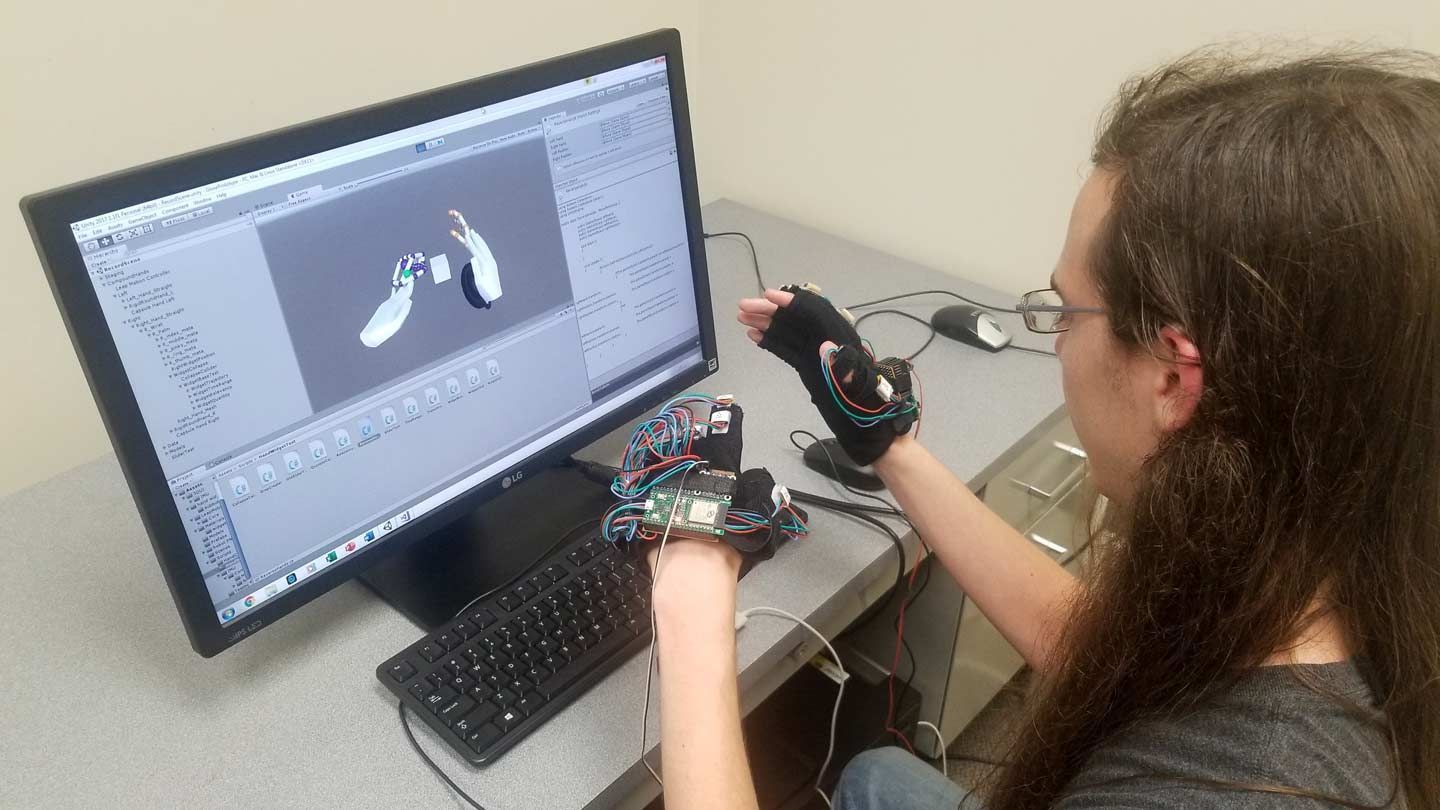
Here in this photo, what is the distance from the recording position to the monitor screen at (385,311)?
697mm

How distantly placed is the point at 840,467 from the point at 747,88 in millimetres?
851

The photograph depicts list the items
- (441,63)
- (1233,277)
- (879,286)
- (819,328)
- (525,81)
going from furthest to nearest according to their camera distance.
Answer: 1. (879,286)
2. (441,63)
3. (819,328)
4. (525,81)
5. (1233,277)

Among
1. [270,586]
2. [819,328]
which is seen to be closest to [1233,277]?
[819,328]

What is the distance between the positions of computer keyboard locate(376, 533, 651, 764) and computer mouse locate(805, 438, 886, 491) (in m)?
0.26

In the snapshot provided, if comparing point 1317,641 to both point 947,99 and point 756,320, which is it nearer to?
→ point 756,320

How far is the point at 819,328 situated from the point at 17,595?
0.78 metres

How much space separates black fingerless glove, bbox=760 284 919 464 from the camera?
0.95m

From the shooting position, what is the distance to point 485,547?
0.99 metres

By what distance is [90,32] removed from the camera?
1.02 m

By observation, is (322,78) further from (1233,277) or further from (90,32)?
(1233,277)

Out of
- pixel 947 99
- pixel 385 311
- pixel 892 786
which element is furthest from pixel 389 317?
pixel 947 99

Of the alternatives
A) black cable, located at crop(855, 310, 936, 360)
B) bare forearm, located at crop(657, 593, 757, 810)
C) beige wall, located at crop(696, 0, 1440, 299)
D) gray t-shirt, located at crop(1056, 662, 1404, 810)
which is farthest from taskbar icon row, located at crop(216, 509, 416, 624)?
beige wall, located at crop(696, 0, 1440, 299)

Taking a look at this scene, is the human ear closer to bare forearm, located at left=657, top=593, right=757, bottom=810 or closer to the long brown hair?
the long brown hair

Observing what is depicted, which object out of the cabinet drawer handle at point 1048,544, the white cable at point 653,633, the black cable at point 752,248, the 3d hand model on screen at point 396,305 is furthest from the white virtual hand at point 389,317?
the cabinet drawer handle at point 1048,544
